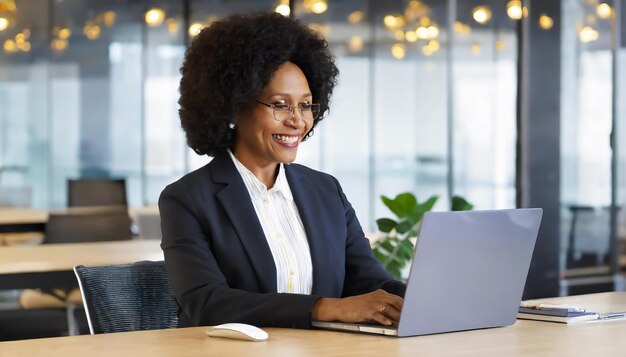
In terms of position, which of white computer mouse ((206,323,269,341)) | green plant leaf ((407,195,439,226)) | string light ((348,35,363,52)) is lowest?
white computer mouse ((206,323,269,341))

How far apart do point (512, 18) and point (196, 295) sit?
21.6 ft

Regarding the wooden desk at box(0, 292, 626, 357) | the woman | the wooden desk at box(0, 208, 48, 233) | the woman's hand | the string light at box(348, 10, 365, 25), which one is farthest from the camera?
the string light at box(348, 10, 365, 25)

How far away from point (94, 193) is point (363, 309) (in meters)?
6.09

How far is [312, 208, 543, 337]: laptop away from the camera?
2303 mm

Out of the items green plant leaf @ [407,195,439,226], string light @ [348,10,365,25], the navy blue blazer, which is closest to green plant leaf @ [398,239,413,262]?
green plant leaf @ [407,195,439,226]

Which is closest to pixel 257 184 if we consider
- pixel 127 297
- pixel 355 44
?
pixel 127 297

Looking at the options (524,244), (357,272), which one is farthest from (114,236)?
(524,244)

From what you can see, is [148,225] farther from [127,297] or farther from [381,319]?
[381,319]

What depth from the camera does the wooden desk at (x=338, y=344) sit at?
2.19m

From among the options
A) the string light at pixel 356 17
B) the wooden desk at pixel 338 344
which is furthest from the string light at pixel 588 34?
the wooden desk at pixel 338 344

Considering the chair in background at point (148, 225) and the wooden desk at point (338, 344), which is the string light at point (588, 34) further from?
the wooden desk at point (338, 344)

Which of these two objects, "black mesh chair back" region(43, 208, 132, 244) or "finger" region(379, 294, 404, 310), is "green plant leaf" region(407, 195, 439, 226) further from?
"finger" region(379, 294, 404, 310)

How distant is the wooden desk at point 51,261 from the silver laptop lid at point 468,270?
2232 millimetres

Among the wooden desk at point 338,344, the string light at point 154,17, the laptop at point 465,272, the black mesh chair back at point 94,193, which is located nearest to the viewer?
the wooden desk at point 338,344
